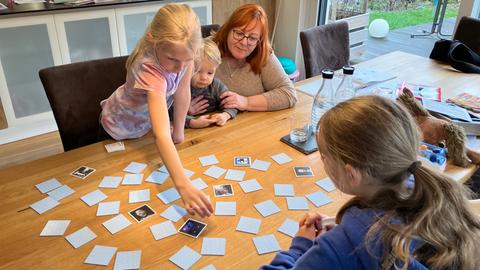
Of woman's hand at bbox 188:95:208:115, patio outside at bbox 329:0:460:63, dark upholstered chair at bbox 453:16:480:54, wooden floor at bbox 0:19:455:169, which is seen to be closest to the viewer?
woman's hand at bbox 188:95:208:115

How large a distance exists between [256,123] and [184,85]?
1.28ft

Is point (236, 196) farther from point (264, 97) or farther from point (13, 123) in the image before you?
point (13, 123)

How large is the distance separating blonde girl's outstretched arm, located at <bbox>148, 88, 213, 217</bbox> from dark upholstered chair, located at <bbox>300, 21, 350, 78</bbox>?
134 cm

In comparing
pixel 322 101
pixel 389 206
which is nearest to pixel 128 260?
pixel 389 206

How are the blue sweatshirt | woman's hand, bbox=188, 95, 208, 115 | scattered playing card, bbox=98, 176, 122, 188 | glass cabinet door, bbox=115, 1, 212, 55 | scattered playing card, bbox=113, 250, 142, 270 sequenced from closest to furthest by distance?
the blue sweatshirt → scattered playing card, bbox=113, 250, 142, 270 → scattered playing card, bbox=98, 176, 122, 188 → woman's hand, bbox=188, 95, 208, 115 → glass cabinet door, bbox=115, 1, 212, 55

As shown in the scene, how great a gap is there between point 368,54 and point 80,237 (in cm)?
353

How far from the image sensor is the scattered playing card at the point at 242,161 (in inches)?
56.8

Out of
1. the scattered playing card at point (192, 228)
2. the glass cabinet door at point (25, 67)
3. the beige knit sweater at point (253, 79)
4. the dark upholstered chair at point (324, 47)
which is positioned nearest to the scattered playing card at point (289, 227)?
the scattered playing card at point (192, 228)

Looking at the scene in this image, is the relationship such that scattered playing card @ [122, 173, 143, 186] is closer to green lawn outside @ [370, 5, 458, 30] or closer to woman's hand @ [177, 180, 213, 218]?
woman's hand @ [177, 180, 213, 218]

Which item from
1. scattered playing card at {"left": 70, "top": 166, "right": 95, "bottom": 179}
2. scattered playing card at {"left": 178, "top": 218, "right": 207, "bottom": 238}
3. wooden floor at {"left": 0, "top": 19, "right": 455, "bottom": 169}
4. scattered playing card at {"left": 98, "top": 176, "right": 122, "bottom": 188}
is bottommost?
wooden floor at {"left": 0, "top": 19, "right": 455, "bottom": 169}

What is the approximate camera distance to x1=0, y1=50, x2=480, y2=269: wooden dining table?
1037 millimetres

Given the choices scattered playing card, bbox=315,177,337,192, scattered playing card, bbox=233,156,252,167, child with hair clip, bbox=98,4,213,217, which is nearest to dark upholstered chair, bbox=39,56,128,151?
child with hair clip, bbox=98,4,213,217

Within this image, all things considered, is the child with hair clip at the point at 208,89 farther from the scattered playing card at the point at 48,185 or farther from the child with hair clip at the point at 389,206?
the child with hair clip at the point at 389,206

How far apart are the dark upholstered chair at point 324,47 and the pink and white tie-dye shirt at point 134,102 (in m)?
1.13
